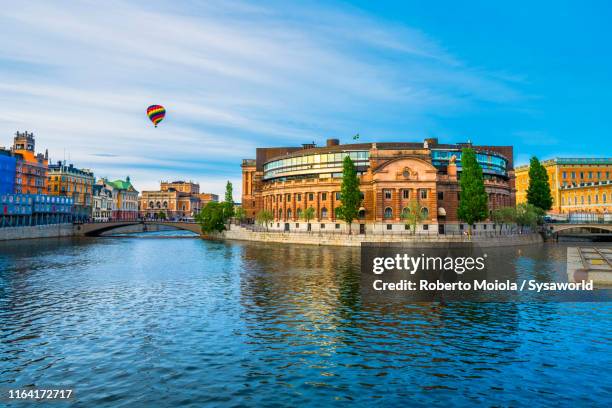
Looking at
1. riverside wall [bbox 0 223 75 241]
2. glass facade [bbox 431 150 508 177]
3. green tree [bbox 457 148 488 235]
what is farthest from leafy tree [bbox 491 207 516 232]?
riverside wall [bbox 0 223 75 241]

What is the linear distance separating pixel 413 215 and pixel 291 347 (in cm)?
7533

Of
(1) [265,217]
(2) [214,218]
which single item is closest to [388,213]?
(1) [265,217]

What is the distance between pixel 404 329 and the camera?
2870 centimetres

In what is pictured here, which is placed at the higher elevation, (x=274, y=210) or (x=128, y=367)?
(x=274, y=210)

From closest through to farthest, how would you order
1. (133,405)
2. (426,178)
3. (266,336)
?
(133,405) → (266,336) → (426,178)

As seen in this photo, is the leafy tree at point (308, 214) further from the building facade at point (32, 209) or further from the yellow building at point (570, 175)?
the yellow building at point (570, 175)

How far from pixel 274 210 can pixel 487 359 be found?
113409mm

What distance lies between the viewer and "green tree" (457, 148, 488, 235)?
96.9 meters

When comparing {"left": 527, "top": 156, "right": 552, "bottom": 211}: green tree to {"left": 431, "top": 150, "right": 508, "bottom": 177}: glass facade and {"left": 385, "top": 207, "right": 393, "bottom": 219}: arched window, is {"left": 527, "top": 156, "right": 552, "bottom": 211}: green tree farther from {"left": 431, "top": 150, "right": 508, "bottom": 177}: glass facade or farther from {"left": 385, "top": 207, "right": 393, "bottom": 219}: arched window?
{"left": 385, "top": 207, "right": 393, "bottom": 219}: arched window

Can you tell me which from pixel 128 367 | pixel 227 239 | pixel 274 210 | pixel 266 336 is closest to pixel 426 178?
pixel 274 210

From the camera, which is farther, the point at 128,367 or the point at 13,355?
the point at 13,355

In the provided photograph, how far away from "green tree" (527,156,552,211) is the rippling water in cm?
10361

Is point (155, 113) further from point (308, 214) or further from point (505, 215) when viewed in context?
point (505, 215)

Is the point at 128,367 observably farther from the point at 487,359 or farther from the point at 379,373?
the point at 487,359
